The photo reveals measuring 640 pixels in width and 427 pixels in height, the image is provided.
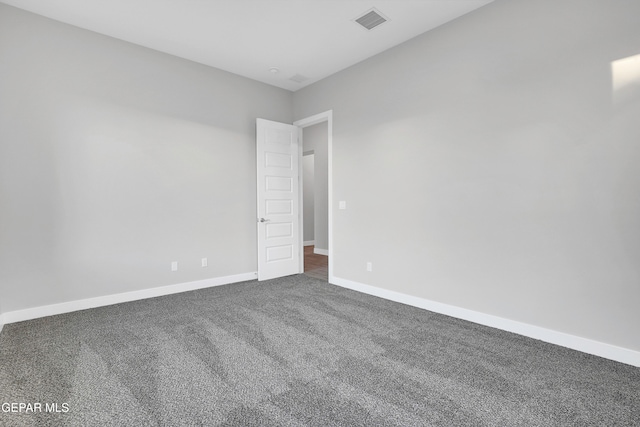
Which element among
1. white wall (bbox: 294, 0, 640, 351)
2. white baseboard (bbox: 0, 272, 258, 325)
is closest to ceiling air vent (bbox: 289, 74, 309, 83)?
white wall (bbox: 294, 0, 640, 351)

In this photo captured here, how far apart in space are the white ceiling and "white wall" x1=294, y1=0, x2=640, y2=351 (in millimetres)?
285

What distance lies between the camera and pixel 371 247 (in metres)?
3.89

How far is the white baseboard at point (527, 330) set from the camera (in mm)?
2191

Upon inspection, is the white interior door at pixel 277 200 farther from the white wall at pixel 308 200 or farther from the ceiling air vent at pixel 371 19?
the white wall at pixel 308 200

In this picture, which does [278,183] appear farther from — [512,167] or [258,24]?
[512,167]

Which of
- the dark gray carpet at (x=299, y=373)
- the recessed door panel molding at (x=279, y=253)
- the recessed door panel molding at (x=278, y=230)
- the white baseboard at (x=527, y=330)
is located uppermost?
the recessed door panel molding at (x=278, y=230)

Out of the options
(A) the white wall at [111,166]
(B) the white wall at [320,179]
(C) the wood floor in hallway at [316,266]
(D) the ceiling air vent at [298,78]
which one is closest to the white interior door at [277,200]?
(A) the white wall at [111,166]

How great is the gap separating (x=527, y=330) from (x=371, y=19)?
10.7ft

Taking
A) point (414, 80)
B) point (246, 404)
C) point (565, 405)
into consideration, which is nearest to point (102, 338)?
point (246, 404)

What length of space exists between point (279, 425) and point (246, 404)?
27 centimetres

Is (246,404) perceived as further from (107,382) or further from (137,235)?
(137,235)

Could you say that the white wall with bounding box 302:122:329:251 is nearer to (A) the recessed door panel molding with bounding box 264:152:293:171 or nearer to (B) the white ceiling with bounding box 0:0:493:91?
(A) the recessed door panel molding with bounding box 264:152:293:171

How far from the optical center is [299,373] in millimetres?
2016

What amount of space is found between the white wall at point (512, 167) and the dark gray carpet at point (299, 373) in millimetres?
444
